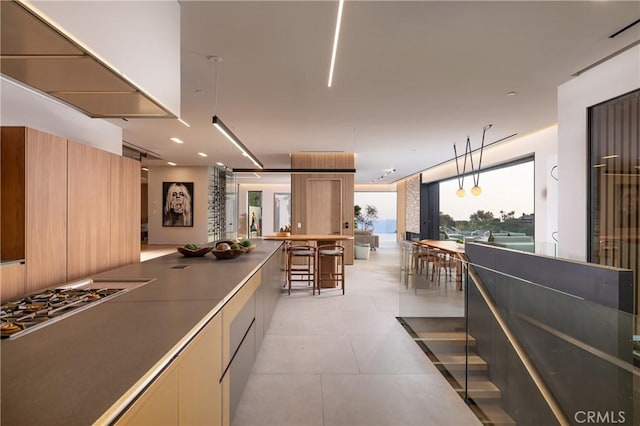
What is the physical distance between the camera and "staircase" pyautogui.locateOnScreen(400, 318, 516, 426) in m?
2.39

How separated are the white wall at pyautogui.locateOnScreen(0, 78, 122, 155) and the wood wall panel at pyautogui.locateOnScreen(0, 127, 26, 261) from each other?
1.19m

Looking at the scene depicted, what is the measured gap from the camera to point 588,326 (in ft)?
6.16

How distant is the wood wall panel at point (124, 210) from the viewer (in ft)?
11.8

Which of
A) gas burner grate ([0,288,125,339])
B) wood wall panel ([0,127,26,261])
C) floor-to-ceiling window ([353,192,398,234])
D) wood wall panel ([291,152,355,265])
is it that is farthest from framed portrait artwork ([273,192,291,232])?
gas burner grate ([0,288,125,339])

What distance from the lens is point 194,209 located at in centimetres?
1111

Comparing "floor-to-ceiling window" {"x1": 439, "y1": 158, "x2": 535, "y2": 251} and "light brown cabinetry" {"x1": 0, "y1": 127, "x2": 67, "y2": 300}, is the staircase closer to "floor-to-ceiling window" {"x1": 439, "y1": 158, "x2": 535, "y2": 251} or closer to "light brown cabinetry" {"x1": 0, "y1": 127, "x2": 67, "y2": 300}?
"floor-to-ceiling window" {"x1": 439, "y1": 158, "x2": 535, "y2": 251}

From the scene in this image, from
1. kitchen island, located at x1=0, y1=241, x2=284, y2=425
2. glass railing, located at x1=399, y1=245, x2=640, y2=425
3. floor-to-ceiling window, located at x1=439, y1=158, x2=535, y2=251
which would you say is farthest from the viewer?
floor-to-ceiling window, located at x1=439, y1=158, x2=535, y2=251

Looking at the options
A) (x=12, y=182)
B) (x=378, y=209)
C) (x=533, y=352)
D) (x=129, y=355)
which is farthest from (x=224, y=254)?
(x=378, y=209)

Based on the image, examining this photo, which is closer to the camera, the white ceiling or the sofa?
the white ceiling

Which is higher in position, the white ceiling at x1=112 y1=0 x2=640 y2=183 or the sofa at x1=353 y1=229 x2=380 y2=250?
the white ceiling at x1=112 y1=0 x2=640 y2=183

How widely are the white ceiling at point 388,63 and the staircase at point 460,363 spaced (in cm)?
262

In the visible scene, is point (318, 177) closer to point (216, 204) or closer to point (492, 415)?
point (216, 204)

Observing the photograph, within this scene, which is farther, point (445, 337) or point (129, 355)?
point (445, 337)

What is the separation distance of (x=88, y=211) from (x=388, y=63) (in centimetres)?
327
